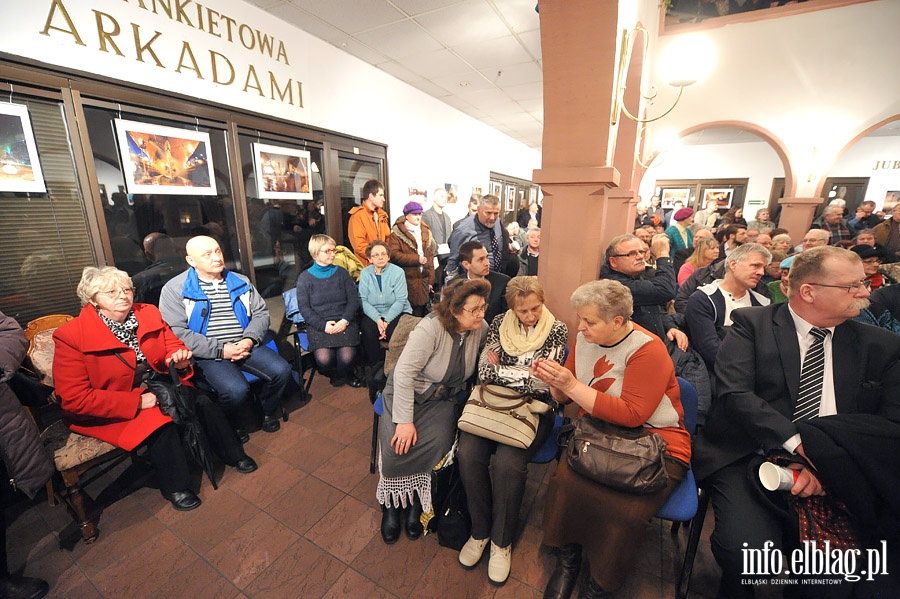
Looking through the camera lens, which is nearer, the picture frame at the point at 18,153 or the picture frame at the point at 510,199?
the picture frame at the point at 18,153

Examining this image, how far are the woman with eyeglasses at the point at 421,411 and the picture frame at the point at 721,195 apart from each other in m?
12.4

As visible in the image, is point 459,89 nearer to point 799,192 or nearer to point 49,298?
point 49,298

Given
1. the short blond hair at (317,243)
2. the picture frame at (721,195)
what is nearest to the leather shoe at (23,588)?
the short blond hair at (317,243)

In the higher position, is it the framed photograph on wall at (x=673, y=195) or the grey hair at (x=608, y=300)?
the framed photograph on wall at (x=673, y=195)

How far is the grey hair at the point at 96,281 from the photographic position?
75.6 inches

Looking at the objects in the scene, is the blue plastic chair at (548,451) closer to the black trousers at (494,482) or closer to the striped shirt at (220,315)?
the black trousers at (494,482)

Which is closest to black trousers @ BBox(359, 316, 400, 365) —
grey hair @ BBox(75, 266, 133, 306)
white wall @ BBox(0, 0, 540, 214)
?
grey hair @ BBox(75, 266, 133, 306)

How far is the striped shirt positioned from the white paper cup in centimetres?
315

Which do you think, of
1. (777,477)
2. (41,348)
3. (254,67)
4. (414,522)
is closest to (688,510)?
(777,477)

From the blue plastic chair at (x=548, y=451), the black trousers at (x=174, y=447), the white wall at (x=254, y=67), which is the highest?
the white wall at (x=254, y=67)

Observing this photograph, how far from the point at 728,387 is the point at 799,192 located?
721 cm

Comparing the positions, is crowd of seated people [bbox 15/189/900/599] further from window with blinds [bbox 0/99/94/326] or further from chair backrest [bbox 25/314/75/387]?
window with blinds [bbox 0/99/94/326]

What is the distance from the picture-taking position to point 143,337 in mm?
2109

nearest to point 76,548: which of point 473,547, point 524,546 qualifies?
point 473,547
